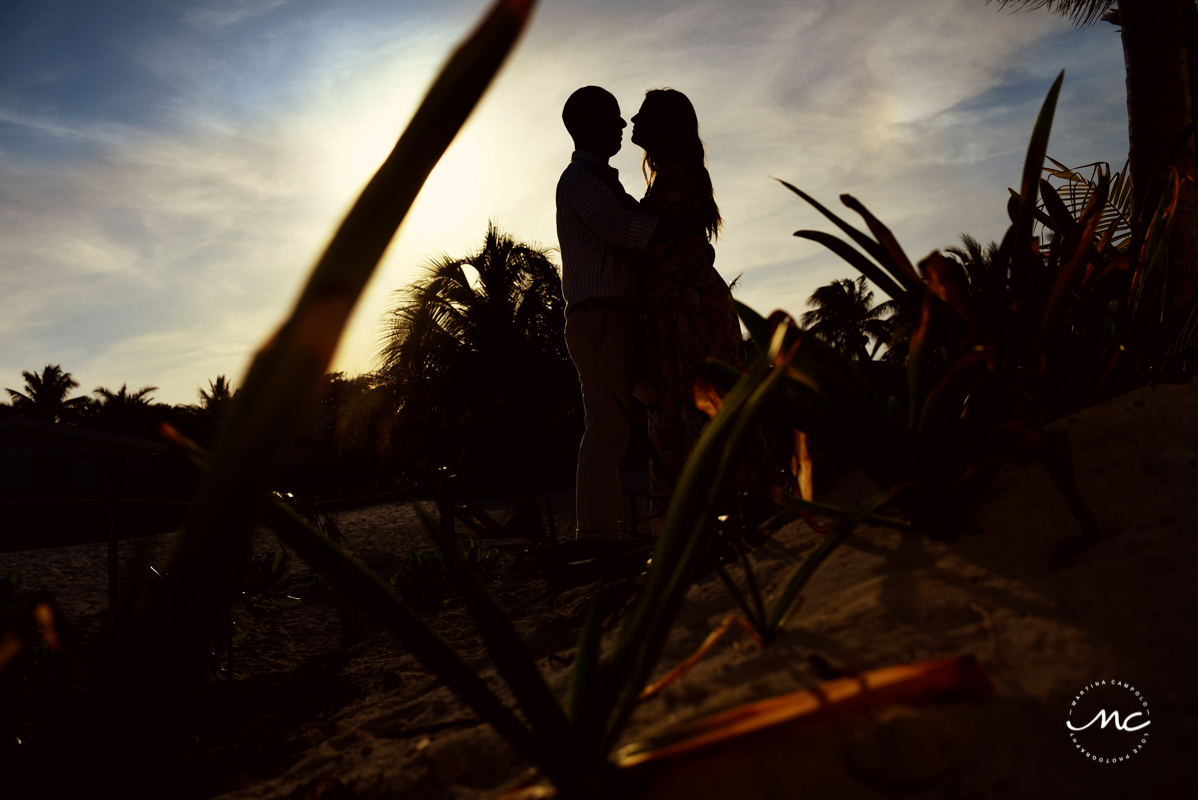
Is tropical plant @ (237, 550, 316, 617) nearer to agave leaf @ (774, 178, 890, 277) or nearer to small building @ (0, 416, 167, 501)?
agave leaf @ (774, 178, 890, 277)

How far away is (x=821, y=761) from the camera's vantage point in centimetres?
62

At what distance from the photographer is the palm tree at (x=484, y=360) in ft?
47.5

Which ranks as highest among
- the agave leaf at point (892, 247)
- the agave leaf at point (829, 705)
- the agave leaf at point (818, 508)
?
the agave leaf at point (892, 247)

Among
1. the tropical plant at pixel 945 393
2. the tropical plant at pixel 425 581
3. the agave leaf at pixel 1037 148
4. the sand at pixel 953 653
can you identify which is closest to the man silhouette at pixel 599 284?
the sand at pixel 953 653

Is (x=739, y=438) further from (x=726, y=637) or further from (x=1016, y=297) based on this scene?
(x=1016, y=297)

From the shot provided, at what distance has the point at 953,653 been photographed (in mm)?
759

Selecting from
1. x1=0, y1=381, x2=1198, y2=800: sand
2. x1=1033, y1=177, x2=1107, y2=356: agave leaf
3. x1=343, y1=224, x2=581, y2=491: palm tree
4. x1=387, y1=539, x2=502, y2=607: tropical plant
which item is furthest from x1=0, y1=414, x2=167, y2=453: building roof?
x1=1033, y1=177, x2=1107, y2=356: agave leaf

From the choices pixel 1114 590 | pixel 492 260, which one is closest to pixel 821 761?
pixel 1114 590

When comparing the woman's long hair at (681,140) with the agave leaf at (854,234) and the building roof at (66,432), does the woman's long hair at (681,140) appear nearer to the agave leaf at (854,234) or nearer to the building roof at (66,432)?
the agave leaf at (854,234)

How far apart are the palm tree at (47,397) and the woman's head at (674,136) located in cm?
4533

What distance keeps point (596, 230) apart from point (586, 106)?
1.82ft

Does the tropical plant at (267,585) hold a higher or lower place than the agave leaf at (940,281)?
lower

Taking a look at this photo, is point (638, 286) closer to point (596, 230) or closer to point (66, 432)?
point (596, 230)

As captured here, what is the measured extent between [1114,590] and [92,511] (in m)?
21.0
